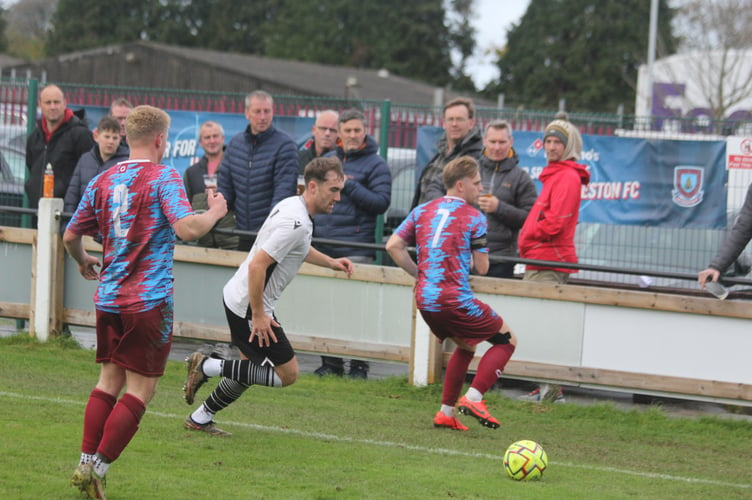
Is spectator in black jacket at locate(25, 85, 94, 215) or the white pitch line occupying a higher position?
spectator in black jacket at locate(25, 85, 94, 215)

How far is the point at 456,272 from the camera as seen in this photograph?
762 centimetres

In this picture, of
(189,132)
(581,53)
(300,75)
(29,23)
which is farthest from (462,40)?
(189,132)

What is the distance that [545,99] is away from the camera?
7050cm

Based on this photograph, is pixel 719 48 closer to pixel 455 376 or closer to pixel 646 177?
pixel 646 177

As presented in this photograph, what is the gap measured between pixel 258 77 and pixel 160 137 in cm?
3887

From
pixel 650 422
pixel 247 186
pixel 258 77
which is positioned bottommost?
pixel 650 422

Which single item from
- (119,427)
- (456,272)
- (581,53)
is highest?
(581,53)

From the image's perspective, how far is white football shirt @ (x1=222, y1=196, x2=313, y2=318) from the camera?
645 cm

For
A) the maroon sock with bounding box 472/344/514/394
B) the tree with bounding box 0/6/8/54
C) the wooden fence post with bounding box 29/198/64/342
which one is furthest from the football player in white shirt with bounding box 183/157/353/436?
the tree with bounding box 0/6/8/54

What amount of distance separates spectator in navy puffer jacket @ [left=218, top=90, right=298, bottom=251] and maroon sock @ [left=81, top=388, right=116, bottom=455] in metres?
4.69

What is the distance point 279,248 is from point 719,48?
33049 mm

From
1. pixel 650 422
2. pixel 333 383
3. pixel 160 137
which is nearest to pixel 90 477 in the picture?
pixel 160 137

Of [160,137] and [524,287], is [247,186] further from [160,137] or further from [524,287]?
[160,137]

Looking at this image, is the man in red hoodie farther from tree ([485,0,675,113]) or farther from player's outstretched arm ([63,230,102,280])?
tree ([485,0,675,113])
